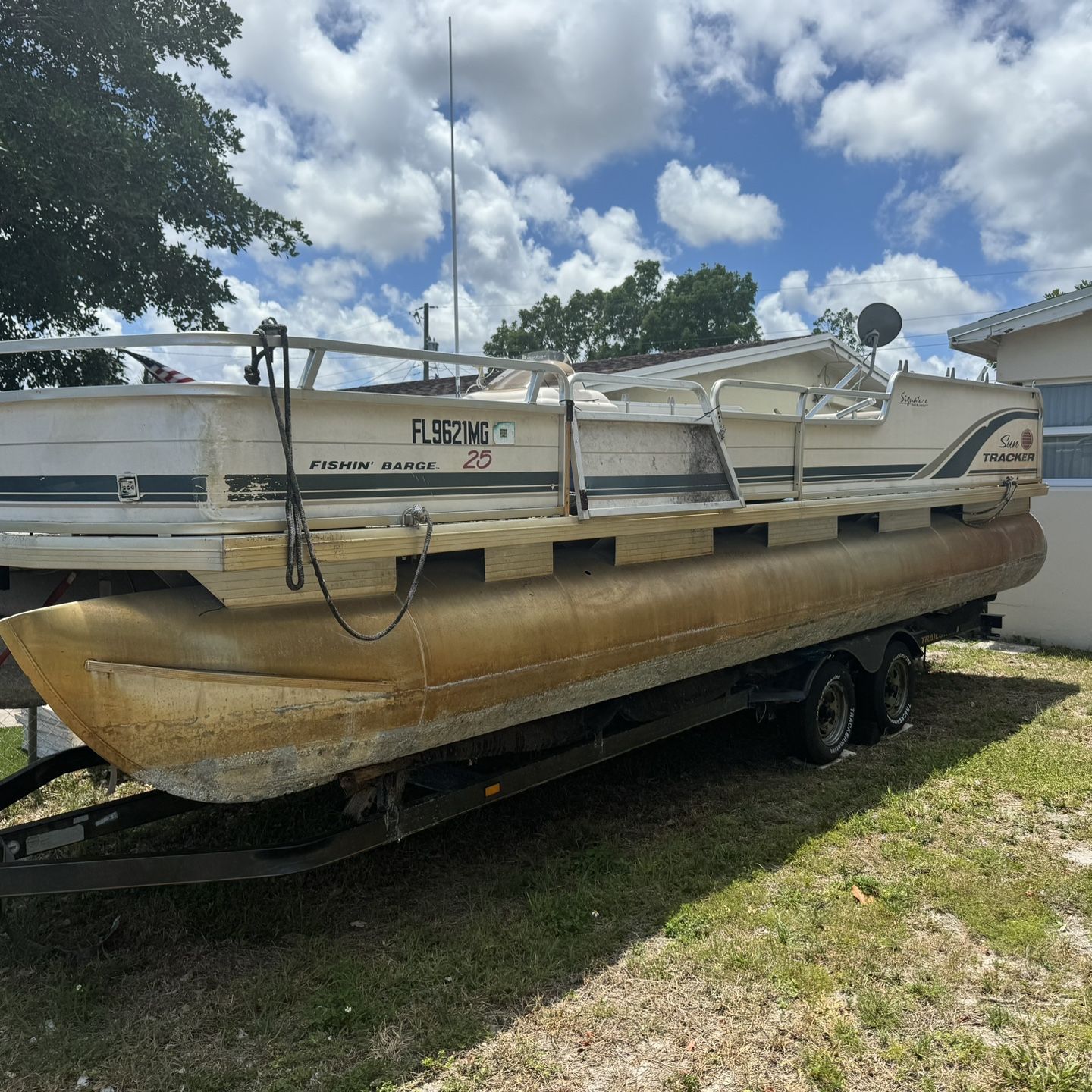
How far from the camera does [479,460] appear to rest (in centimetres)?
414

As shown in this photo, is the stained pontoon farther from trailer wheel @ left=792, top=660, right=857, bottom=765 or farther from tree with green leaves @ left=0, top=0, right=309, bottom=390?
tree with green leaves @ left=0, top=0, right=309, bottom=390

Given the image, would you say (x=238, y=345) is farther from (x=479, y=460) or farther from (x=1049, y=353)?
(x=1049, y=353)

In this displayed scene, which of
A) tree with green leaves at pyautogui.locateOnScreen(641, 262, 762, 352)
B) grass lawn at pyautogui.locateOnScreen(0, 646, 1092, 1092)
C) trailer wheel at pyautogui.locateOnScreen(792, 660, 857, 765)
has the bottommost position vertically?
grass lawn at pyautogui.locateOnScreen(0, 646, 1092, 1092)

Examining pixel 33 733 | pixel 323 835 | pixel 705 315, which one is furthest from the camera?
pixel 705 315

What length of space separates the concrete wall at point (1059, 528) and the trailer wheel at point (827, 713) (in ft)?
17.2

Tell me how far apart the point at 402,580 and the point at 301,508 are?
29.8 inches

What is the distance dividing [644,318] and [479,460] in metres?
42.4

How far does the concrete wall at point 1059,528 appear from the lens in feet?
34.4

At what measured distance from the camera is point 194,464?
332 cm

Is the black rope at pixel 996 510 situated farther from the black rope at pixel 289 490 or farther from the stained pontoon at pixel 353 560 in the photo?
the black rope at pixel 289 490

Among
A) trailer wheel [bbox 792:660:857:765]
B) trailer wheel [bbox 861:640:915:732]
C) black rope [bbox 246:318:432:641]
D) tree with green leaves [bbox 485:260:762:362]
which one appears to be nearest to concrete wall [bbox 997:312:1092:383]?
trailer wheel [bbox 861:640:915:732]

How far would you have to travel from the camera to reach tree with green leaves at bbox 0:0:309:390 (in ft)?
34.8

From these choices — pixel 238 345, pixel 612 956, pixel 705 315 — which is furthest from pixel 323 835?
pixel 705 315

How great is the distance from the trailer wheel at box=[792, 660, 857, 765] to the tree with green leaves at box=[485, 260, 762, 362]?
37751mm
